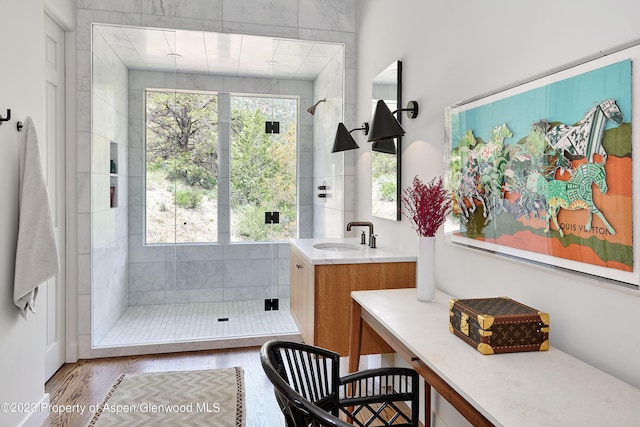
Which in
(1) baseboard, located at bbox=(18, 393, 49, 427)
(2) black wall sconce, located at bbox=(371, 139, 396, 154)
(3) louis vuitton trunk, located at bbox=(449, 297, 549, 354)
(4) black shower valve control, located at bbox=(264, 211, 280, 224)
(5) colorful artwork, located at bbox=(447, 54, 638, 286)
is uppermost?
(2) black wall sconce, located at bbox=(371, 139, 396, 154)

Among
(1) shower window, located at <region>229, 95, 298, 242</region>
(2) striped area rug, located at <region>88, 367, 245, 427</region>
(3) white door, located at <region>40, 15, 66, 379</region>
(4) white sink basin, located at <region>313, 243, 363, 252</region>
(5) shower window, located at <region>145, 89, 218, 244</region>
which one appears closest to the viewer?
(2) striped area rug, located at <region>88, 367, 245, 427</region>

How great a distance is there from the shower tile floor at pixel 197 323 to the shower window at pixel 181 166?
0.72 metres

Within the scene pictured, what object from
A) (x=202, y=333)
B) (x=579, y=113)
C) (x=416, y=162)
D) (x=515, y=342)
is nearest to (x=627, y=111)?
(x=579, y=113)

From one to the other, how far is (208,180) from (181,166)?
0.30m

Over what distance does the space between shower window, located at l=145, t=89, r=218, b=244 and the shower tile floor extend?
718 millimetres

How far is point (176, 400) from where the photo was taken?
254 centimetres

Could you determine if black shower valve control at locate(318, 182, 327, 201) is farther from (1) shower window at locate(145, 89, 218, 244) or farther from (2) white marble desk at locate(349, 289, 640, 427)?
(2) white marble desk at locate(349, 289, 640, 427)

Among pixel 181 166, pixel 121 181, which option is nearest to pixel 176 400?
pixel 121 181

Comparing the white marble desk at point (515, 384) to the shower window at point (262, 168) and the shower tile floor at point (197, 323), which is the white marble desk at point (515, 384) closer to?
the shower tile floor at point (197, 323)

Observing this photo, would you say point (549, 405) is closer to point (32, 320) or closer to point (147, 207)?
point (32, 320)

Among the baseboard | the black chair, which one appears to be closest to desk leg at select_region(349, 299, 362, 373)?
the black chair

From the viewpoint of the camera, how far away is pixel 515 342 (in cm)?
129

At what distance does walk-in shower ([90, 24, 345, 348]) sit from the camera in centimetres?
385

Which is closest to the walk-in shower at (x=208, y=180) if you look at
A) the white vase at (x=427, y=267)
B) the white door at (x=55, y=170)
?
the white door at (x=55, y=170)
